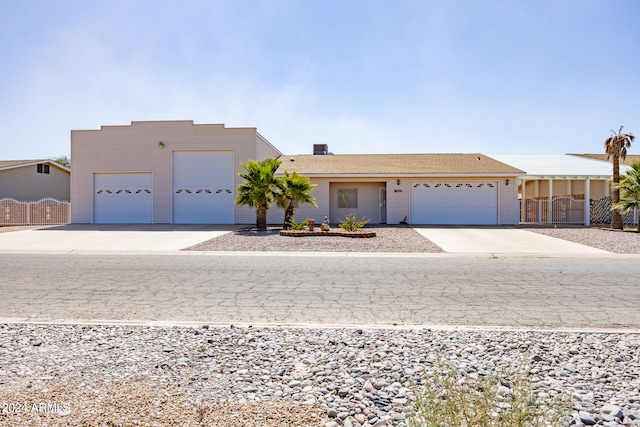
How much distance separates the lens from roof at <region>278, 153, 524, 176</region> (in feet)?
76.7

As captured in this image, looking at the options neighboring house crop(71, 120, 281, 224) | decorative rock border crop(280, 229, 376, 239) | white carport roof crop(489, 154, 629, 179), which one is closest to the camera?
decorative rock border crop(280, 229, 376, 239)

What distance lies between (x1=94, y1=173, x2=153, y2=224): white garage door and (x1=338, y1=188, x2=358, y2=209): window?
36.3 ft

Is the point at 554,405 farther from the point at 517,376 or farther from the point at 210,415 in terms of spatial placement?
the point at 210,415

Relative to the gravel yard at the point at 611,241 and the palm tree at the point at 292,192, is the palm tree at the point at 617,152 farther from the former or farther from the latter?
the palm tree at the point at 292,192

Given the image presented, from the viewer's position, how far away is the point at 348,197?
25.3m

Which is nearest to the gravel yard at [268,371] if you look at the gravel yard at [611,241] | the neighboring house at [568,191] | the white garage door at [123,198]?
the gravel yard at [611,241]

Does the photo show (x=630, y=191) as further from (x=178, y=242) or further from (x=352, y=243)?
(x=178, y=242)

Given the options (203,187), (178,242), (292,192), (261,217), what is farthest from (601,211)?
(178,242)

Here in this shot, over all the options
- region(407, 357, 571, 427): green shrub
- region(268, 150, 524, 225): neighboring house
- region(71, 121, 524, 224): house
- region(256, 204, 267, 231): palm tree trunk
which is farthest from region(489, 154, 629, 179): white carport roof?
region(407, 357, 571, 427): green shrub

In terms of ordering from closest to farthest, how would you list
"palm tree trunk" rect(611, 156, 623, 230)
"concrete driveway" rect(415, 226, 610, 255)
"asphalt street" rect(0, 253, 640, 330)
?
1. "asphalt street" rect(0, 253, 640, 330)
2. "concrete driveway" rect(415, 226, 610, 255)
3. "palm tree trunk" rect(611, 156, 623, 230)

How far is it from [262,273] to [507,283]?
4873 millimetres

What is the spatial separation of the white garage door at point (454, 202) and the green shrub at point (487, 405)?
20673mm

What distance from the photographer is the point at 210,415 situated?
2877mm

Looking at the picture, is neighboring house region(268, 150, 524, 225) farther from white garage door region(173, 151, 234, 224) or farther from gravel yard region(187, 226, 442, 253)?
gravel yard region(187, 226, 442, 253)
